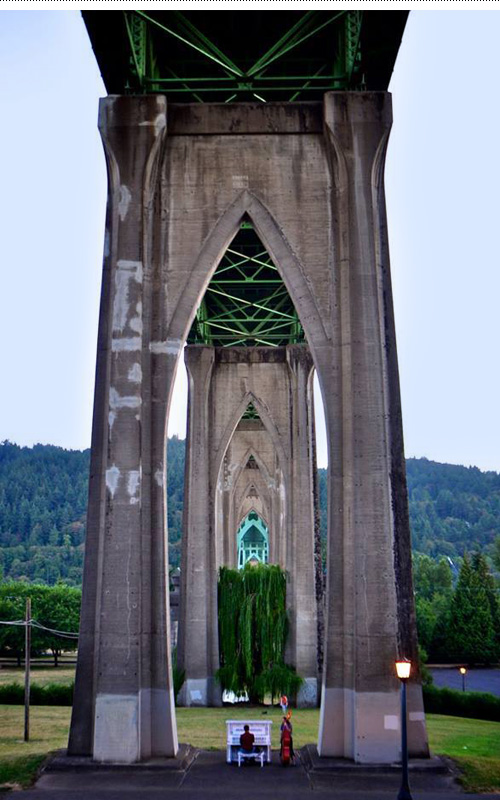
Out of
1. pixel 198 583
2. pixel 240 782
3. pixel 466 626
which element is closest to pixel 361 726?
pixel 240 782

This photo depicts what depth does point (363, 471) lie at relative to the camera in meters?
17.6

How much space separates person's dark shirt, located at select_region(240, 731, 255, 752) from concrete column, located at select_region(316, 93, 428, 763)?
1.50 meters

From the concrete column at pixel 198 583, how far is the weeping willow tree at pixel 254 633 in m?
0.61

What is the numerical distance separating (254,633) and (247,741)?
18.5m

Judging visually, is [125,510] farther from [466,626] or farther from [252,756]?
[466,626]

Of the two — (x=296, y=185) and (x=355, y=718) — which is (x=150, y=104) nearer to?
(x=296, y=185)

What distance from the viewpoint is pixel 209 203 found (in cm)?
1950

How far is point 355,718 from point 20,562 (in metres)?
178

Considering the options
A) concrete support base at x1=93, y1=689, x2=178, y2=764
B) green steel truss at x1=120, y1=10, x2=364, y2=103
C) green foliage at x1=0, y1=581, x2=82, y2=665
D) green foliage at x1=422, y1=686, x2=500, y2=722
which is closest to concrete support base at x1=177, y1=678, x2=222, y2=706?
green foliage at x1=422, y1=686, x2=500, y2=722

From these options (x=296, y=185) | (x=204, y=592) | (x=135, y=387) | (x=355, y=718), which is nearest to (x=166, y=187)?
(x=296, y=185)

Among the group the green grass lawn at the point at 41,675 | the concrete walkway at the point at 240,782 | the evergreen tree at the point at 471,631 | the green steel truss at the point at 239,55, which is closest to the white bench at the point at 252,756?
the concrete walkway at the point at 240,782

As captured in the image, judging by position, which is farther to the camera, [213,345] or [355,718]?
[213,345]

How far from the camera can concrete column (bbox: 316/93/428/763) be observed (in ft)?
55.0

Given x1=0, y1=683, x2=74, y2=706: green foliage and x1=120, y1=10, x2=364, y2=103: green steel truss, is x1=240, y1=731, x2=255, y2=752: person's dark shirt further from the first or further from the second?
x1=0, y1=683, x2=74, y2=706: green foliage
